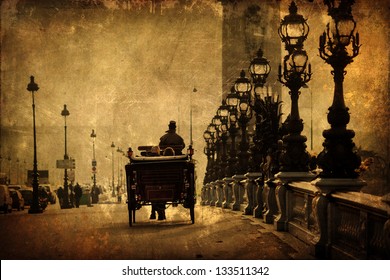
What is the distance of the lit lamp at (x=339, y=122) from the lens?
10875 mm

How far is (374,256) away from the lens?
823 cm

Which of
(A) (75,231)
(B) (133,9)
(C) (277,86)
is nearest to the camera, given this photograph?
(A) (75,231)

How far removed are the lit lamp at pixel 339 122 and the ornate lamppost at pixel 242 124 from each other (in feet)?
40.7

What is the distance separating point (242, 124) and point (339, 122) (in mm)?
14124

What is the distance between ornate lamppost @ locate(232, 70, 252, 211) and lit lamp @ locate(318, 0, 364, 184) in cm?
1242

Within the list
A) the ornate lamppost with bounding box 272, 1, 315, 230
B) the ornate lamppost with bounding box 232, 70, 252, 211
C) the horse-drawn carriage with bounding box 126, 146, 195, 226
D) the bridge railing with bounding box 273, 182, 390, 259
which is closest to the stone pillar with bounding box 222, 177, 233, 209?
Result: the ornate lamppost with bounding box 232, 70, 252, 211

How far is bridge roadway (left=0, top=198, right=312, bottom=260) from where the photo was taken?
11188 millimetres

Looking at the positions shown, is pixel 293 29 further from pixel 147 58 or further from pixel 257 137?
pixel 147 58

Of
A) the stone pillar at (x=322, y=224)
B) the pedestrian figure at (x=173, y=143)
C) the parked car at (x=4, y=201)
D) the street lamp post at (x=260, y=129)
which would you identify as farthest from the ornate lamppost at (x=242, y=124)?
the stone pillar at (x=322, y=224)

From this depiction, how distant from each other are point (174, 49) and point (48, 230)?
78.5 feet

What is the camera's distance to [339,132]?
36.3 ft

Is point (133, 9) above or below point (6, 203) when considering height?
above
